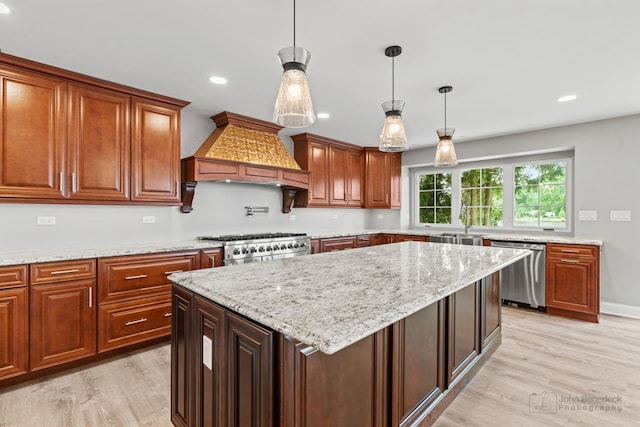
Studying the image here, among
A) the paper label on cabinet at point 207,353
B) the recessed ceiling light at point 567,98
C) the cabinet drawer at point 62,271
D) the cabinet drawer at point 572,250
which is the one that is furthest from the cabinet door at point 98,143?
the cabinet drawer at point 572,250

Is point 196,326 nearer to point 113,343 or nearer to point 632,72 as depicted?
point 113,343

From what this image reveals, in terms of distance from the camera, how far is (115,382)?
2.30 metres

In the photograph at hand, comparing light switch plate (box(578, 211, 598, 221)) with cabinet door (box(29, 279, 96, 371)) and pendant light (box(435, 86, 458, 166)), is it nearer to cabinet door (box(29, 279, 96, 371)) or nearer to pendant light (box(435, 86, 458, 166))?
pendant light (box(435, 86, 458, 166))

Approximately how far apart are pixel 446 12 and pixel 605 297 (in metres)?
3.97

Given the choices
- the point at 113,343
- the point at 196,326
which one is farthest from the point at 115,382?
the point at 196,326

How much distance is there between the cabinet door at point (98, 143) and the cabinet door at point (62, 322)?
0.78 m

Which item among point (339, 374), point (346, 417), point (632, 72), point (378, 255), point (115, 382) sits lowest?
point (115, 382)

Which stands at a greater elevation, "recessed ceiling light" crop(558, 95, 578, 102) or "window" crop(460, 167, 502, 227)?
"recessed ceiling light" crop(558, 95, 578, 102)

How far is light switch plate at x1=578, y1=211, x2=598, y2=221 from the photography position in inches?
153

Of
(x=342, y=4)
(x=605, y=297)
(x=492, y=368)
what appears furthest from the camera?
(x=605, y=297)

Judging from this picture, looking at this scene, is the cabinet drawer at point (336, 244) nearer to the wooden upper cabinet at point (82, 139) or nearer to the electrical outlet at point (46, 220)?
the wooden upper cabinet at point (82, 139)

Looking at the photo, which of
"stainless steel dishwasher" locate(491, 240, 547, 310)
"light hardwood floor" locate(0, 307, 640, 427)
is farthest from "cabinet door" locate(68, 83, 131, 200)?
"stainless steel dishwasher" locate(491, 240, 547, 310)

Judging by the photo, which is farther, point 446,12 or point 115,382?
point 115,382

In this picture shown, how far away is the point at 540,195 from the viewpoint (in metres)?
4.58
